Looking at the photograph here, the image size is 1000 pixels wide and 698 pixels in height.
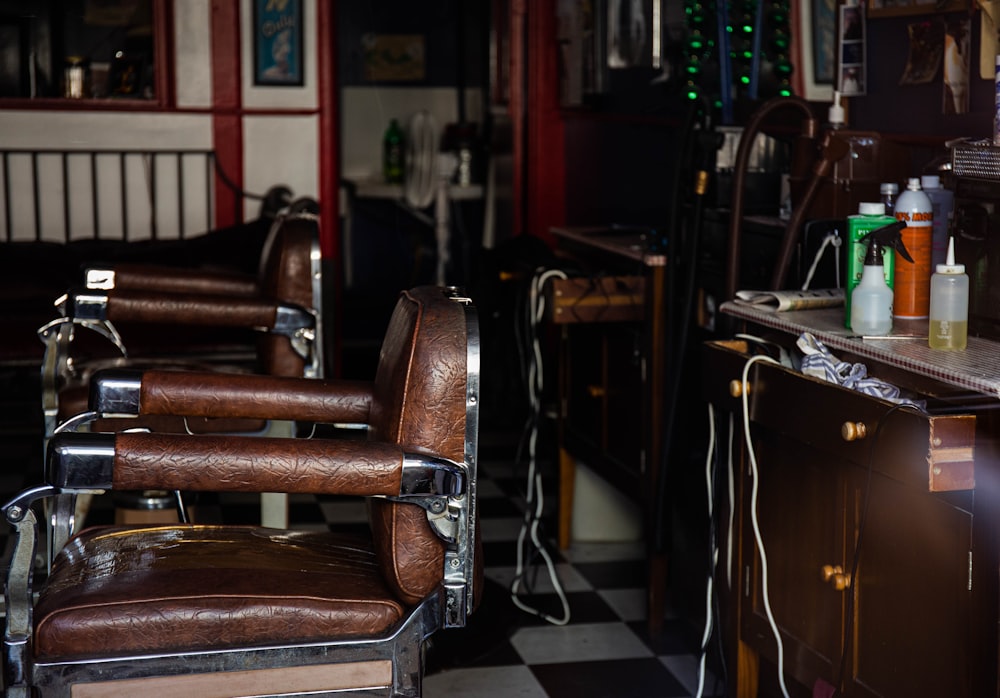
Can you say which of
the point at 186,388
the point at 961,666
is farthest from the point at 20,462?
the point at 961,666

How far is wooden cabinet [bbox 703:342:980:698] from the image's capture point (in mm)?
1761

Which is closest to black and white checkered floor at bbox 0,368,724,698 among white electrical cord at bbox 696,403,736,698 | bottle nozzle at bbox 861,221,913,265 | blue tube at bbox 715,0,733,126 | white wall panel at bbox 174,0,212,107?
white electrical cord at bbox 696,403,736,698

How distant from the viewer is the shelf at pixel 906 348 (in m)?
1.78

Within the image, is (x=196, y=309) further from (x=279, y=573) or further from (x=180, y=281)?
(x=279, y=573)

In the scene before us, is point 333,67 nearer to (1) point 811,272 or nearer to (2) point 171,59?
(2) point 171,59

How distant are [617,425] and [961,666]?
1.73 meters

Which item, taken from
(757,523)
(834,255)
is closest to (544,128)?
(834,255)

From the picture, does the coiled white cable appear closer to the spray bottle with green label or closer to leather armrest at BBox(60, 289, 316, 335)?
leather armrest at BBox(60, 289, 316, 335)

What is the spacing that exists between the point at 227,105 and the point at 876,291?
157 inches

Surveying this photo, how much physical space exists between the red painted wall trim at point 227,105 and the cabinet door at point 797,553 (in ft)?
12.1

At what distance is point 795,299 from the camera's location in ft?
7.77

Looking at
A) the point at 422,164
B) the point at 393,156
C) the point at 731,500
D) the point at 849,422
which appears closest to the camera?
the point at 849,422

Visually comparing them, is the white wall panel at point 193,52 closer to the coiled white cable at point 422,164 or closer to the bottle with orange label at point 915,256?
the coiled white cable at point 422,164

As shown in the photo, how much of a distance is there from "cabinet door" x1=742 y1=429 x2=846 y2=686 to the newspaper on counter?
24cm
